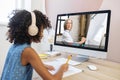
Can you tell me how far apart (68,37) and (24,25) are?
611 millimetres

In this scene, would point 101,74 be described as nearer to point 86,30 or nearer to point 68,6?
point 86,30

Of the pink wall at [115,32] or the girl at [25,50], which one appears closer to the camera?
the girl at [25,50]

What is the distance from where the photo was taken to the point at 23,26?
2.61 feet

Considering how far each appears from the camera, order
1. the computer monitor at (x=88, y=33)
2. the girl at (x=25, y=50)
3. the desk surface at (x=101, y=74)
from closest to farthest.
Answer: the girl at (x=25, y=50) < the desk surface at (x=101, y=74) < the computer monitor at (x=88, y=33)

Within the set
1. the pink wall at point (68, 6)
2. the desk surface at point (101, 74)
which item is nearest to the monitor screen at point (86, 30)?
the desk surface at point (101, 74)

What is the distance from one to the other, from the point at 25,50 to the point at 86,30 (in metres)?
0.59

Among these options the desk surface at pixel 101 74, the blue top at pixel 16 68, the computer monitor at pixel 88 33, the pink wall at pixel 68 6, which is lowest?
the desk surface at pixel 101 74

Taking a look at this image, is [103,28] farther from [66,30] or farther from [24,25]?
[24,25]

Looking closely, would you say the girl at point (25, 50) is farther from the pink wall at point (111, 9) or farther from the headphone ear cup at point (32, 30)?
the pink wall at point (111, 9)

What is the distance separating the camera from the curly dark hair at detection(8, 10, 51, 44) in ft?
2.62

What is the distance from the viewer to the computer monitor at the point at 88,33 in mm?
1112

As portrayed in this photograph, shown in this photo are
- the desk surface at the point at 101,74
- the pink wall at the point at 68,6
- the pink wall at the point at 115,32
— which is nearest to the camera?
the desk surface at the point at 101,74

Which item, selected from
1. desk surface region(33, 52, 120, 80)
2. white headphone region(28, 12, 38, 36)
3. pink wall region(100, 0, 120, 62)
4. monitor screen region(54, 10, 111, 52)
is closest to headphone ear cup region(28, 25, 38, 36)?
white headphone region(28, 12, 38, 36)

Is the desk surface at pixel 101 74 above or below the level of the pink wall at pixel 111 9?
below
